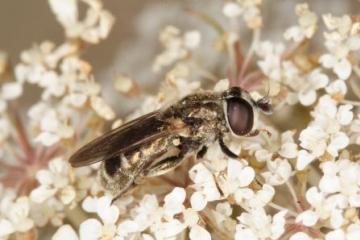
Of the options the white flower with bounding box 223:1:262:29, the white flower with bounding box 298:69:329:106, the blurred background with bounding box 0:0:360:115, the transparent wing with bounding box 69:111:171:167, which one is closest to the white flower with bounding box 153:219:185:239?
the transparent wing with bounding box 69:111:171:167

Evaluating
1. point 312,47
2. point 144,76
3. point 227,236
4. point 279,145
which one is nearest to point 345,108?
point 279,145

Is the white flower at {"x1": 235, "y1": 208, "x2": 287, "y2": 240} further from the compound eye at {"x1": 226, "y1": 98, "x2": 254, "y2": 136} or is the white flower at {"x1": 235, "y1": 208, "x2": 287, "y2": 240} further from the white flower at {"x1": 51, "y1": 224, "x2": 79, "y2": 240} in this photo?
the white flower at {"x1": 51, "y1": 224, "x2": 79, "y2": 240}

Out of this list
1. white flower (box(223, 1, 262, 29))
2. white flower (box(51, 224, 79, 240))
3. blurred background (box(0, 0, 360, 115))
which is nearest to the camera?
white flower (box(51, 224, 79, 240))

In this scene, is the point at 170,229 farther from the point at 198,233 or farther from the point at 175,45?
the point at 175,45

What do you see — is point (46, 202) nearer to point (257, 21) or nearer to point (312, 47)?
point (257, 21)

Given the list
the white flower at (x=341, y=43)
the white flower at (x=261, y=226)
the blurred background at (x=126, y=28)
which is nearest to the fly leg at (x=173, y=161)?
the white flower at (x=261, y=226)

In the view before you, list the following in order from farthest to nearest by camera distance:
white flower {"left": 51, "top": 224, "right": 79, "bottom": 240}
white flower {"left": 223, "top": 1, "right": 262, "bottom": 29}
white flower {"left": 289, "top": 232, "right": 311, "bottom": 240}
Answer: white flower {"left": 223, "top": 1, "right": 262, "bottom": 29}
white flower {"left": 51, "top": 224, "right": 79, "bottom": 240}
white flower {"left": 289, "top": 232, "right": 311, "bottom": 240}
